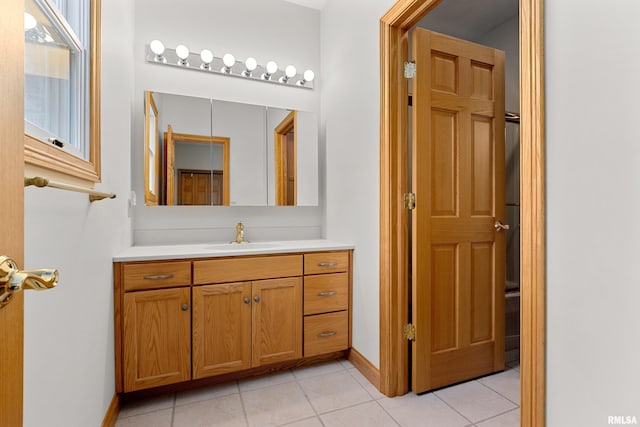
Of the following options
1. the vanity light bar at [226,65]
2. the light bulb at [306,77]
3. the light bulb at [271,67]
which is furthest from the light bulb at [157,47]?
the light bulb at [306,77]

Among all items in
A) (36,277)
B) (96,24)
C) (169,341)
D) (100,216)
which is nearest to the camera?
(36,277)

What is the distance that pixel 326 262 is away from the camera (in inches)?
85.0

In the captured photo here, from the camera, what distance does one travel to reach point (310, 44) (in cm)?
273

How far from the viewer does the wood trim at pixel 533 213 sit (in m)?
0.99

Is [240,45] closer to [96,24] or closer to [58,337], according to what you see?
[96,24]

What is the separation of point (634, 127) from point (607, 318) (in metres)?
0.50

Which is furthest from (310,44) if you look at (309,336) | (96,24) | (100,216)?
(309,336)

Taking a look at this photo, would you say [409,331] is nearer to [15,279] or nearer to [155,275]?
[155,275]

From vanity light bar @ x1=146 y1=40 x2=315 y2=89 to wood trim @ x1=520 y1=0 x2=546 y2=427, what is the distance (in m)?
1.87

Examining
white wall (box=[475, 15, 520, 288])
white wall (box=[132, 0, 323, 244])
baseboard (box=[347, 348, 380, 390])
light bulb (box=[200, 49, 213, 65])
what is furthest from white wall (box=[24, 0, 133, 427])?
white wall (box=[475, 15, 520, 288])

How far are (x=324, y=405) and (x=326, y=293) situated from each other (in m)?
0.66

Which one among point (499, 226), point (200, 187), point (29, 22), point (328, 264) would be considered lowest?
point (328, 264)

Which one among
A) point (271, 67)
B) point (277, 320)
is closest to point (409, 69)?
point (271, 67)

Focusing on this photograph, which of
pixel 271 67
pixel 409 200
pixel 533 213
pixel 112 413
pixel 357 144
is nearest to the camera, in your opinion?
pixel 533 213
